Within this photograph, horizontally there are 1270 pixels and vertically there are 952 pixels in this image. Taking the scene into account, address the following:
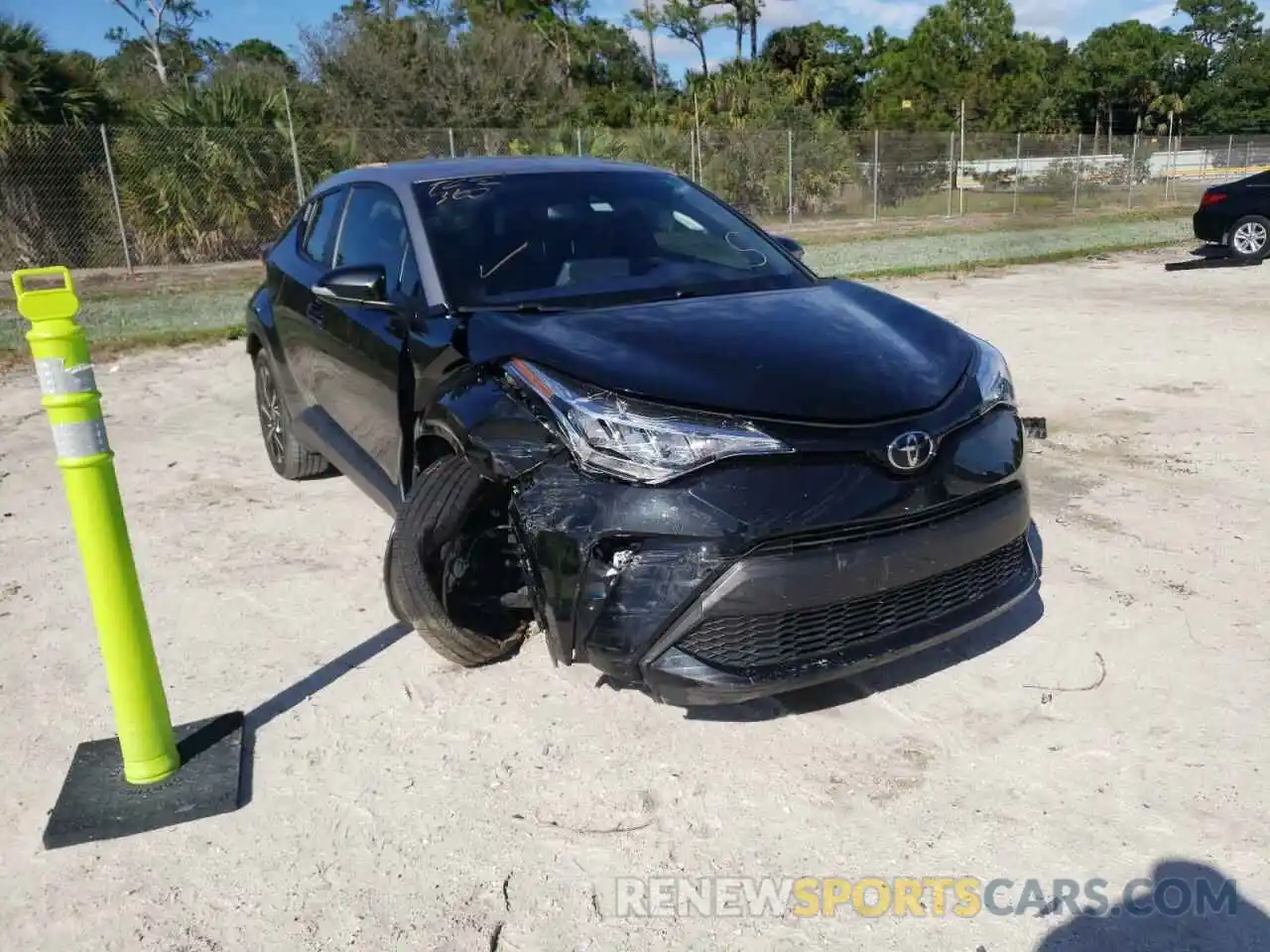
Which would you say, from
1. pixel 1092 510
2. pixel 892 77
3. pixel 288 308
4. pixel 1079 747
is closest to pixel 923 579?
pixel 1079 747

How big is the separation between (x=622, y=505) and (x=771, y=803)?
35.7 inches

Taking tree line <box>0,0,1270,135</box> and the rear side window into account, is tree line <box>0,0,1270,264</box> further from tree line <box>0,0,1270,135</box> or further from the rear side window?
the rear side window

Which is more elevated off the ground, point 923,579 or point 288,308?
point 288,308

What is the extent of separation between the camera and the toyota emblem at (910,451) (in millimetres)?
2660

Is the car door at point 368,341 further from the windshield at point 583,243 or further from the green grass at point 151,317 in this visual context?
the green grass at point 151,317

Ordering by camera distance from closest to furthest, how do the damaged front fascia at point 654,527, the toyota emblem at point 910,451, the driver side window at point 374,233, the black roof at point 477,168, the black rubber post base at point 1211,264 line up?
1. the damaged front fascia at point 654,527
2. the toyota emblem at point 910,451
3. the driver side window at point 374,233
4. the black roof at point 477,168
5. the black rubber post base at point 1211,264

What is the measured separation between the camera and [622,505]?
256 cm

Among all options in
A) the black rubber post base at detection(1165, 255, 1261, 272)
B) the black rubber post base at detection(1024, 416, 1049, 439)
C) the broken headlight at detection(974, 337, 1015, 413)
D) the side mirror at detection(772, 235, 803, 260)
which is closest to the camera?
the broken headlight at detection(974, 337, 1015, 413)

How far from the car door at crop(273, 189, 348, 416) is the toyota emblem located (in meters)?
2.64

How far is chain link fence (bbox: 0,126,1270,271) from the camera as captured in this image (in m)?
16.5

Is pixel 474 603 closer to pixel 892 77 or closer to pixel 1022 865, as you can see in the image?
pixel 1022 865

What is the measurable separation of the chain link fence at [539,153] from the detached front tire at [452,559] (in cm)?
1536

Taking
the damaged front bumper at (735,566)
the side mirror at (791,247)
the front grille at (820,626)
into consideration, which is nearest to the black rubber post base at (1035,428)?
the side mirror at (791,247)

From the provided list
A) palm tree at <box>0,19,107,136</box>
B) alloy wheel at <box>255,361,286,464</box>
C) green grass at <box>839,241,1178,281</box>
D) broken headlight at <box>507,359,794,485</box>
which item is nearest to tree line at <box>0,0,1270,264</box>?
palm tree at <box>0,19,107,136</box>
